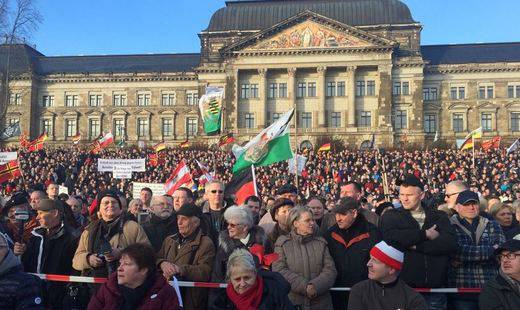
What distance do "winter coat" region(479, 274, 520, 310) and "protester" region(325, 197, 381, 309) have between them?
5.20ft

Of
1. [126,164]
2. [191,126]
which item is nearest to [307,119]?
[191,126]

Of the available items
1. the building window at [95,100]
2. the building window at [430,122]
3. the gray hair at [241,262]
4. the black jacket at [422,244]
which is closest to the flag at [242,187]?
the black jacket at [422,244]

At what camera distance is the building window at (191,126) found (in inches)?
2776

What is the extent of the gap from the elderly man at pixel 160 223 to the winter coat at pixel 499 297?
407 centimetres

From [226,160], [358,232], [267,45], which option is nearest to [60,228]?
[358,232]

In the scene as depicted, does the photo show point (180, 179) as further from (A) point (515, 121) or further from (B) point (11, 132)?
(A) point (515, 121)

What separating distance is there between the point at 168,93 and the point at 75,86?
40.7ft

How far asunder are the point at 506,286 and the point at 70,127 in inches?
2873

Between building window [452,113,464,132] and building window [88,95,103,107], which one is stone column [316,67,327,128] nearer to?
building window [452,113,464,132]

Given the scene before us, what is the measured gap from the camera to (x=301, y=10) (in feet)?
218

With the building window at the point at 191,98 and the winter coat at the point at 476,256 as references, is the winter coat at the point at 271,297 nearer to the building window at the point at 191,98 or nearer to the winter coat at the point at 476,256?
the winter coat at the point at 476,256

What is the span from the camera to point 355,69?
62875 millimetres

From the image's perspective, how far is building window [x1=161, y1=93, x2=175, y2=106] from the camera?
234ft

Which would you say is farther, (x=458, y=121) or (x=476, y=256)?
(x=458, y=121)
